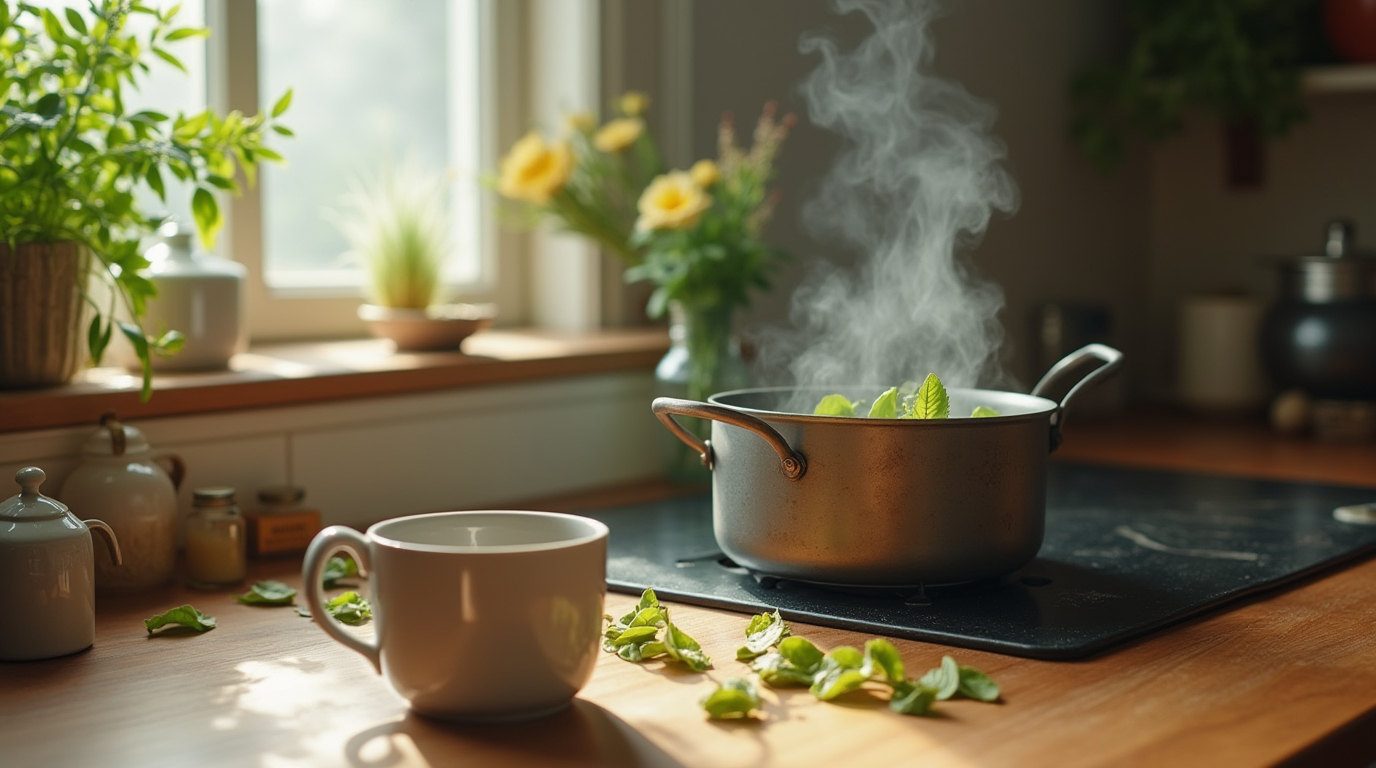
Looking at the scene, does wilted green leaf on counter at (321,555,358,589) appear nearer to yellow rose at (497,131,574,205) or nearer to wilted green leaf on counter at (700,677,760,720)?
wilted green leaf on counter at (700,677,760,720)

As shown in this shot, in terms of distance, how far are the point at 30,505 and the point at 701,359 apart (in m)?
0.82

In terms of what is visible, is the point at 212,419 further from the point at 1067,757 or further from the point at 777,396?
the point at 1067,757

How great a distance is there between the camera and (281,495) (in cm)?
127

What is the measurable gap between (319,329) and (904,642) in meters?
1.02

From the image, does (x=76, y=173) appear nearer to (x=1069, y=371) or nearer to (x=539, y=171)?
(x=539, y=171)

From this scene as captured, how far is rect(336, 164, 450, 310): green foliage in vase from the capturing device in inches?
64.3

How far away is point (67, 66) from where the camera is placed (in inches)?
45.2

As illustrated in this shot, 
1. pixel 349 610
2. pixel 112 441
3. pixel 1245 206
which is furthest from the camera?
pixel 1245 206

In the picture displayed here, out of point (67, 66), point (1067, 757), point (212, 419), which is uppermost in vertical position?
point (67, 66)

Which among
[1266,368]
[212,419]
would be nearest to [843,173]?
[1266,368]

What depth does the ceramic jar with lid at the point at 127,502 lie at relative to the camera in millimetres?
1099

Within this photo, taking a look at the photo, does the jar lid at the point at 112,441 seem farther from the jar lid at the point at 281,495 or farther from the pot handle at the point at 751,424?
the pot handle at the point at 751,424

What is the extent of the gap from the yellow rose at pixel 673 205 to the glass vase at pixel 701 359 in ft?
0.30

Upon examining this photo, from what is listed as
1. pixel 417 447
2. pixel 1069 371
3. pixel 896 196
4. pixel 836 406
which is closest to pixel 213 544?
pixel 417 447
